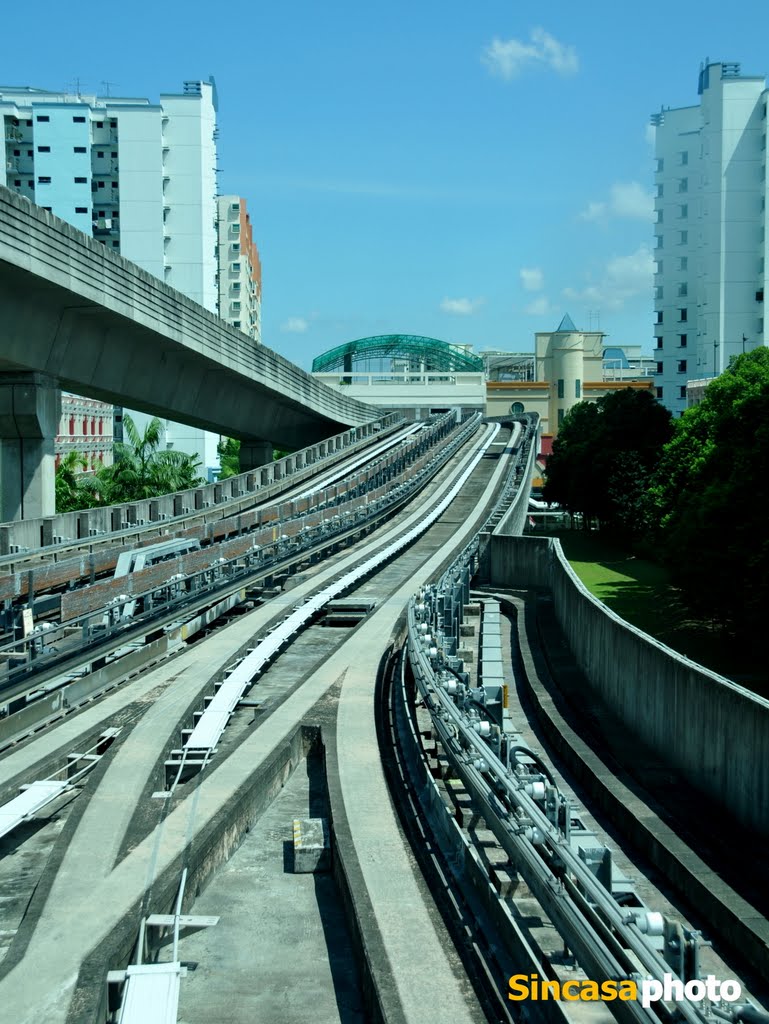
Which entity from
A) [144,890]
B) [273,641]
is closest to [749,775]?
[144,890]

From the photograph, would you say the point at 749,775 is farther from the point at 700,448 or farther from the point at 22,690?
the point at 700,448

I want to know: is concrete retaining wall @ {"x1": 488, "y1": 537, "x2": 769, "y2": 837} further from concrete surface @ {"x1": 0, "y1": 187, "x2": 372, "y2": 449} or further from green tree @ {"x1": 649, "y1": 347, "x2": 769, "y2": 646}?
concrete surface @ {"x1": 0, "y1": 187, "x2": 372, "y2": 449}

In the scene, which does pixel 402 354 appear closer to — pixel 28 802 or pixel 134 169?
pixel 134 169

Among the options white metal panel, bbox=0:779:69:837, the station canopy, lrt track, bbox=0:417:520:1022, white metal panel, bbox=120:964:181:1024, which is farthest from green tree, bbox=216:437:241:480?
white metal panel, bbox=120:964:181:1024

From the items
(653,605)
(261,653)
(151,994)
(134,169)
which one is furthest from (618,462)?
(134,169)

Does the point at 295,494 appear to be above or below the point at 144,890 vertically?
above

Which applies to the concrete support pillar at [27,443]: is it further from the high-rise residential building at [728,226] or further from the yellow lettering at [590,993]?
the high-rise residential building at [728,226]
